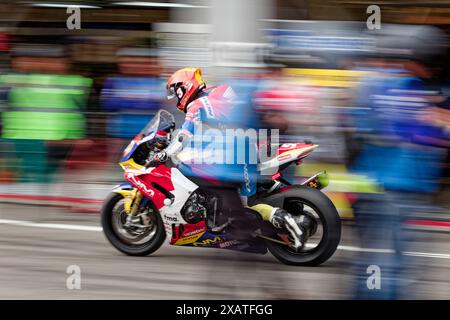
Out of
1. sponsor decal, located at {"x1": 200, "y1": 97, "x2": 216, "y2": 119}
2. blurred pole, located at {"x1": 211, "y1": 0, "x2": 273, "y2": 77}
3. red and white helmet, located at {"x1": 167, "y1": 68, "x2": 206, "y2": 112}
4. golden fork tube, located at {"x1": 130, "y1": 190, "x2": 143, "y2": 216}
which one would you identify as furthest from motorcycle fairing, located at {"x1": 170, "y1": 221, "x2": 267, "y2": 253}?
blurred pole, located at {"x1": 211, "y1": 0, "x2": 273, "y2": 77}

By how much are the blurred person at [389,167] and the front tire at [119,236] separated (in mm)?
2337

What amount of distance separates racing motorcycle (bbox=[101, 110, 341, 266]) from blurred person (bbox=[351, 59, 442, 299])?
143 cm

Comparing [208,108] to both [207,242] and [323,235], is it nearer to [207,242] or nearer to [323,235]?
[207,242]

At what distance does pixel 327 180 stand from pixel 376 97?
5.75ft

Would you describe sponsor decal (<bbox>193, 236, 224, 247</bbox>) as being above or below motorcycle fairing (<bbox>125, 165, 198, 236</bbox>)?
below

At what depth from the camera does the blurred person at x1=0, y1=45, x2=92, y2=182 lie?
8.98 meters

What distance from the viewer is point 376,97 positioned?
4.65 metres

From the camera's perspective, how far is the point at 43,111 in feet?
29.5

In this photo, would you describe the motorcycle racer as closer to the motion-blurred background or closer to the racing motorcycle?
the racing motorcycle

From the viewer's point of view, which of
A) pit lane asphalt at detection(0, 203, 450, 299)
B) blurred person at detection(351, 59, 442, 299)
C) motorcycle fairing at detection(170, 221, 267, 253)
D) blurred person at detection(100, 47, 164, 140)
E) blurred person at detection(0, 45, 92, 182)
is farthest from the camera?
blurred person at detection(0, 45, 92, 182)

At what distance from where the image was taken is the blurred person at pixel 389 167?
4566 mm

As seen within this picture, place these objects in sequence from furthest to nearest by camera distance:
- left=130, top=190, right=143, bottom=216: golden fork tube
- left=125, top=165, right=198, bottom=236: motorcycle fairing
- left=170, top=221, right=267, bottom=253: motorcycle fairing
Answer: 1. left=130, top=190, right=143, bottom=216: golden fork tube
2. left=125, top=165, right=198, bottom=236: motorcycle fairing
3. left=170, top=221, right=267, bottom=253: motorcycle fairing

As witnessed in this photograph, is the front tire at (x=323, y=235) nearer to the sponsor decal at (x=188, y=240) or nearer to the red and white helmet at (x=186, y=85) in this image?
the sponsor decal at (x=188, y=240)
